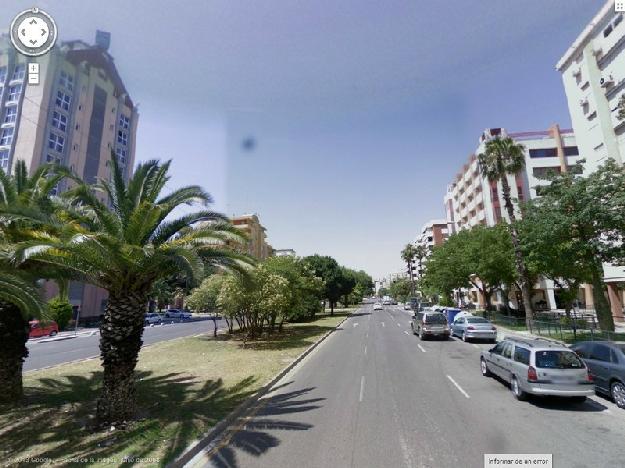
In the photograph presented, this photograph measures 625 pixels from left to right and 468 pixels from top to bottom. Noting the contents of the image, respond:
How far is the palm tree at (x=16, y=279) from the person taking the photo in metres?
8.72

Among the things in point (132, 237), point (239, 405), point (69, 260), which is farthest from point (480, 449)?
point (69, 260)

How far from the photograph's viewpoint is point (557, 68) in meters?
37.3

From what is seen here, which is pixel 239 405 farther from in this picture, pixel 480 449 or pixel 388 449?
pixel 480 449

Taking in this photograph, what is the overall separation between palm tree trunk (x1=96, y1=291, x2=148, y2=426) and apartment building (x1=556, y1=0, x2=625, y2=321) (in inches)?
1321

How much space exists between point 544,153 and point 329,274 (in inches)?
1431

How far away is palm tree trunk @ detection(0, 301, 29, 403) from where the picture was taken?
33.2 ft

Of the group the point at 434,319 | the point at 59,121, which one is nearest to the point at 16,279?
the point at 434,319

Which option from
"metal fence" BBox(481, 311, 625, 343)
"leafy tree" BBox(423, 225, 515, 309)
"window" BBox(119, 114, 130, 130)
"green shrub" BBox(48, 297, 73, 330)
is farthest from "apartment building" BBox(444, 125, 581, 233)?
"window" BBox(119, 114, 130, 130)

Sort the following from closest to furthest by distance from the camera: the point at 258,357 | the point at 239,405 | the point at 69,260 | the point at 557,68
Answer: the point at 69,260 → the point at 239,405 → the point at 258,357 → the point at 557,68

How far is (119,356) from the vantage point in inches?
343

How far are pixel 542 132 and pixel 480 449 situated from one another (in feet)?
193

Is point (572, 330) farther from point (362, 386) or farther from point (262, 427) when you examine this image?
point (262, 427)

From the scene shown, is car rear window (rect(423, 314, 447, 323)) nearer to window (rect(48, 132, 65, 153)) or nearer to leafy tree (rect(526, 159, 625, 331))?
leafy tree (rect(526, 159, 625, 331))

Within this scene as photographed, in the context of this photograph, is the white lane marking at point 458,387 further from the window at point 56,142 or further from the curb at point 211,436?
the window at point 56,142
